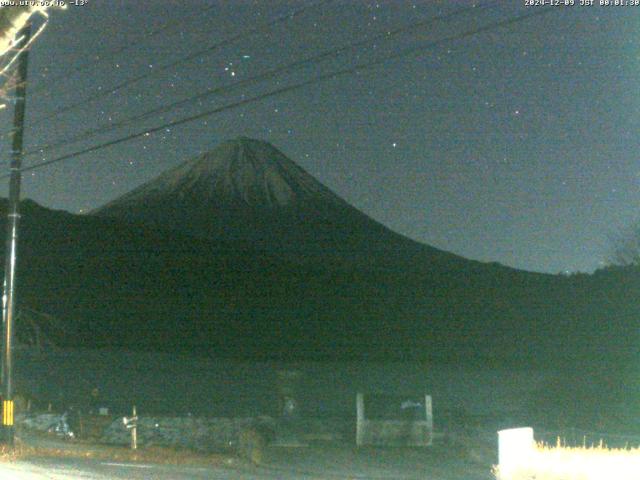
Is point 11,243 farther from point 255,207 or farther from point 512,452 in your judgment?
point 255,207

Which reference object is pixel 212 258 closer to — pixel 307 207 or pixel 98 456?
pixel 98 456

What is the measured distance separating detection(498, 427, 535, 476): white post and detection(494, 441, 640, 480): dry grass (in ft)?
0.08

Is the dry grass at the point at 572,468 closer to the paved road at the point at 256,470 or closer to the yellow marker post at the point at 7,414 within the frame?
the paved road at the point at 256,470

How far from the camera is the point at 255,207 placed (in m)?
121

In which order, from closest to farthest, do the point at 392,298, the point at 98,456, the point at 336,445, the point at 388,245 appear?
the point at 98,456, the point at 336,445, the point at 392,298, the point at 388,245

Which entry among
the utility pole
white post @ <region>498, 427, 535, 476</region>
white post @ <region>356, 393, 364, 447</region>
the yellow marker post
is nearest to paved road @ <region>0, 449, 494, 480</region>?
the yellow marker post

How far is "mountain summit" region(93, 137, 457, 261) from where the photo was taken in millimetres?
103500

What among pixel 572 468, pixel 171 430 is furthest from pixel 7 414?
pixel 572 468

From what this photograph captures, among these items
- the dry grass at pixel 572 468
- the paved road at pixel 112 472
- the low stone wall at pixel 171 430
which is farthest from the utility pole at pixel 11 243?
the dry grass at pixel 572 468

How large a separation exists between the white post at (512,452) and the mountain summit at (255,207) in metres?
75.5

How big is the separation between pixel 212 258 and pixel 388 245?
1611 inches

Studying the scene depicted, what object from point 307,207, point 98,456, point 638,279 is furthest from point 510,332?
point 307,207

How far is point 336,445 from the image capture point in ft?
73.5

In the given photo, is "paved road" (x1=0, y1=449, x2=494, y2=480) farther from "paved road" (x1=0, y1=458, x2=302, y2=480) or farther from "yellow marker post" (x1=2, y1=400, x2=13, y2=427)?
"yellow marker post" (x1=2, y1=400, x2=13, y2=427)
